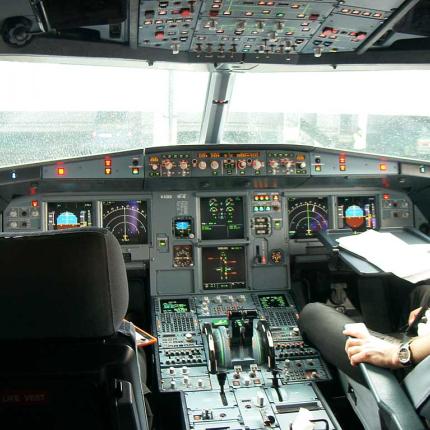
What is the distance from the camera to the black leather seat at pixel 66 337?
1.46 metres

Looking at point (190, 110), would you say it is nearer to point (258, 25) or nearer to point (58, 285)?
point (258, 25)

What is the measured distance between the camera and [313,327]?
279 cm

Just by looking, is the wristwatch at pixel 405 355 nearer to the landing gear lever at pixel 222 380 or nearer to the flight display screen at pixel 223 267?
the landing gear lever at pixel 222 380

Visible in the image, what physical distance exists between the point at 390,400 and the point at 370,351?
0.70 ft

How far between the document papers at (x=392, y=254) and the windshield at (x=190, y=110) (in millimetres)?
836

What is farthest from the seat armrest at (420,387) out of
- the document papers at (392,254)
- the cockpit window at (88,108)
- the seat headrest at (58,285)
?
the cockpit window at (88,108)

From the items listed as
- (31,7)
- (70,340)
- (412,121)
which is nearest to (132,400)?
(70,340)

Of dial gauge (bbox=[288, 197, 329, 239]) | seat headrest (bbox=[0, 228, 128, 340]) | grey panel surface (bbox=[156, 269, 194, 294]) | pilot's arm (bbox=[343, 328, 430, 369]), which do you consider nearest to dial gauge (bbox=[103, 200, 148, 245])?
grey panel surface (bbox=[156, 269, 194, 294])

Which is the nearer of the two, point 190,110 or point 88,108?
point 88,108

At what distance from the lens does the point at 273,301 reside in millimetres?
3994

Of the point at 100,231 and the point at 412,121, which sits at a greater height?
the point at 412,121

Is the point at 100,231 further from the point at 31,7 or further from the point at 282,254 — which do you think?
the point at 282,254

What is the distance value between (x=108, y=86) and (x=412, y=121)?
2.01 metres

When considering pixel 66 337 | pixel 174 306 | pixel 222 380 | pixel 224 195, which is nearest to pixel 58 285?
pixel 66 337
